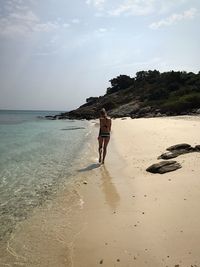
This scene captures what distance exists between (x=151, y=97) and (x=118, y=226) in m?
70.1

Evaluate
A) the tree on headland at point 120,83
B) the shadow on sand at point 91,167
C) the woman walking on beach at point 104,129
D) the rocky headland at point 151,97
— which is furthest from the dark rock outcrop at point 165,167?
the tree on headland at point 120,83

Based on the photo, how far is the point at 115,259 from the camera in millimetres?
4426

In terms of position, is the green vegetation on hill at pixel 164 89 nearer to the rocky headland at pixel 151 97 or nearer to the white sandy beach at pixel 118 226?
the rocky headland at pixel 151 97

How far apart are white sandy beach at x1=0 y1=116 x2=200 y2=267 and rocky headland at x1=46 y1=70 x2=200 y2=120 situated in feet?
122

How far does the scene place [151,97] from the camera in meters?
73.8

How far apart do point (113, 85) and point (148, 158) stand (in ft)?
349

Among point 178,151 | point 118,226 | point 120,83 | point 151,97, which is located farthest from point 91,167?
point 120,83

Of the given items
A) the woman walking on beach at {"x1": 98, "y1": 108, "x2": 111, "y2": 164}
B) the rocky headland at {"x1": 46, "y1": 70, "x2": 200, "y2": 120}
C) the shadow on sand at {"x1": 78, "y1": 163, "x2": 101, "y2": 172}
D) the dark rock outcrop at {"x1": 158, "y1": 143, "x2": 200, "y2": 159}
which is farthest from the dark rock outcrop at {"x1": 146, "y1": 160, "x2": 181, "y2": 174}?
the rocky headland at {"x1": 46, "y1": 70, "x2": 200, "y2": 120}

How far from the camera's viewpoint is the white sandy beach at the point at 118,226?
450 centimetres

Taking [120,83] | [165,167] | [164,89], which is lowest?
[165,167]

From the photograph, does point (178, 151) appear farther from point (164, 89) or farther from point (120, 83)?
point (120, 83)

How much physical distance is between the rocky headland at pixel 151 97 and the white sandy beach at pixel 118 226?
3715 centimetres

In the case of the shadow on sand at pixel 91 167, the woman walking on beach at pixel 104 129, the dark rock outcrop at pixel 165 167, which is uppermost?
the woman walking on beach at pixel 104 129

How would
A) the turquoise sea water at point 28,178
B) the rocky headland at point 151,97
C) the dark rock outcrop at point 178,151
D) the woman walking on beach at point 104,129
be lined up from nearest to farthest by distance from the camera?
the turquoise sea water at point 28,178 < the dark rock outcrop at point 178,151 < the woman walking on beach at point 104,129 < the rocky headland at point 151,97
